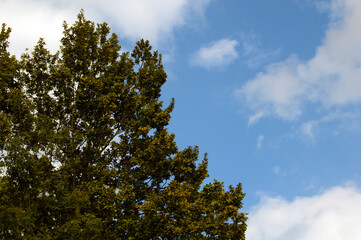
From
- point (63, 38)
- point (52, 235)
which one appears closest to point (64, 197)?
point (52, 235)

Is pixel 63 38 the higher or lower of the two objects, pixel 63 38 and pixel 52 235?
the higher

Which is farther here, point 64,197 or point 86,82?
point 86,82

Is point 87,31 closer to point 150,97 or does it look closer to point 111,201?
point 150,97

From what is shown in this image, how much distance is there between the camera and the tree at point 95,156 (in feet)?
59.8

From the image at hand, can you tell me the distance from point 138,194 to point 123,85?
7407mm

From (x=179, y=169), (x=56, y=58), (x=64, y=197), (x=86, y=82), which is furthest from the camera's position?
(x=56, y=58)

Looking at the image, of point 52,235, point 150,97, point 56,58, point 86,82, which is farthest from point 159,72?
point 52,235

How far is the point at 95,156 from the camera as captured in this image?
893 inches

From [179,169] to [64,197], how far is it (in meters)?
6.38

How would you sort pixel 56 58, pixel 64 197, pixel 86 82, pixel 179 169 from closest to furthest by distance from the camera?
1. pixel 64 197
2. pixel 179 169
3. pixel 86 82
4. pixel 56 58

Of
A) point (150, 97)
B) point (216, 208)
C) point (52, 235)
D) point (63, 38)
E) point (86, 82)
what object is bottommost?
point (52, 235)

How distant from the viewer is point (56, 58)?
2486 centimetres

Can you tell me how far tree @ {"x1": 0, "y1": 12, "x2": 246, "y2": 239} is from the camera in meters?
18.2

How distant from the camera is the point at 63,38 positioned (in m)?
25.7
